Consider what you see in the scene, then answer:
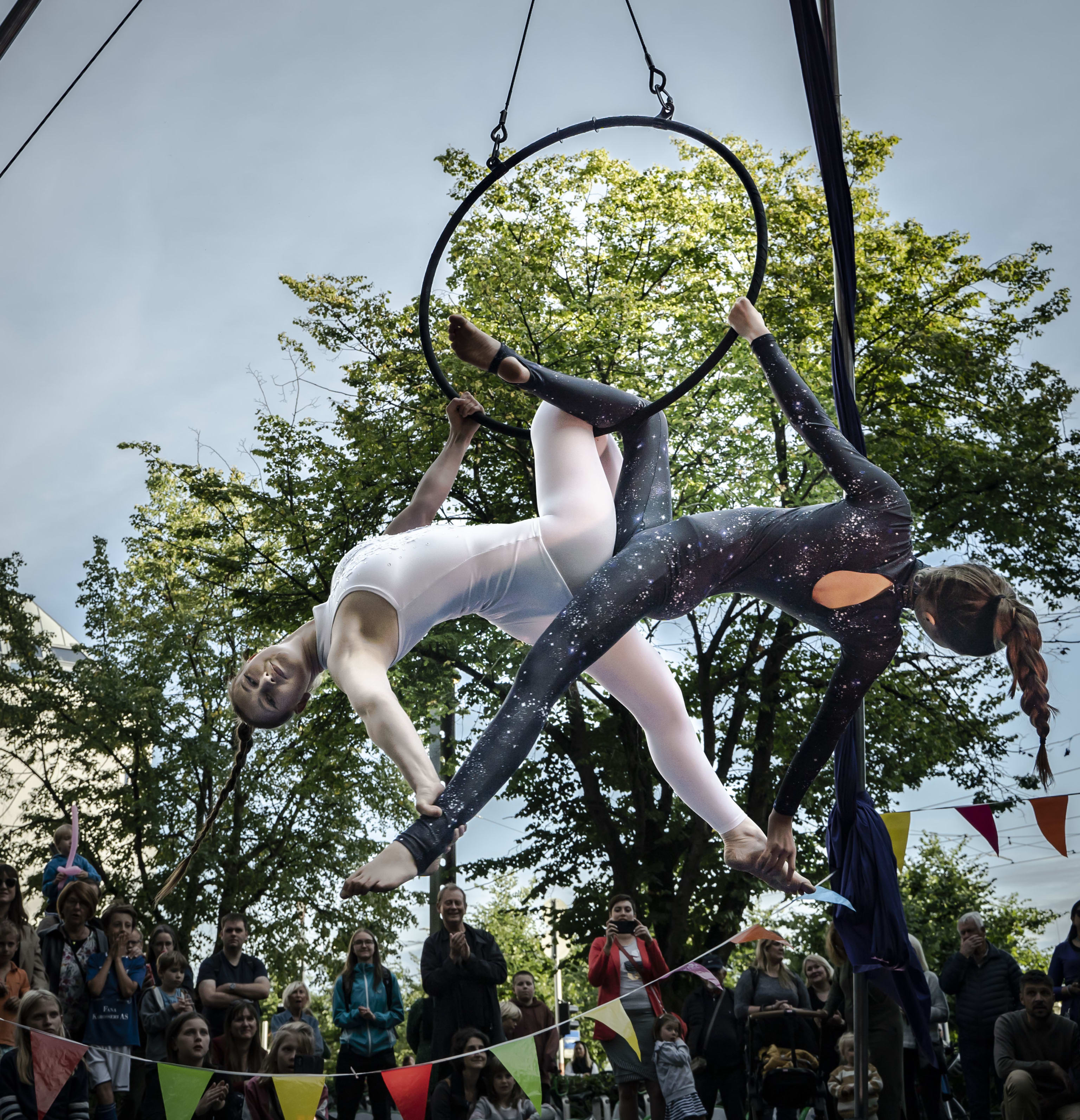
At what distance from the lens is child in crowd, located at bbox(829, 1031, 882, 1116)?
4453 millimetres

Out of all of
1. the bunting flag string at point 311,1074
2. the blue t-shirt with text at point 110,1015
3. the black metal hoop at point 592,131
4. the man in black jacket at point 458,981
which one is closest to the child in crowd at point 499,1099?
the man in black jacket at point 458,981

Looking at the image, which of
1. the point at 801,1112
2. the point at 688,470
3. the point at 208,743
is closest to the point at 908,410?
the point at 688,470

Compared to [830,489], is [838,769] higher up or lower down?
lower down

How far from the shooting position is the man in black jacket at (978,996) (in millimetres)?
5445

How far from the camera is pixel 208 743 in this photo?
42.6 feet

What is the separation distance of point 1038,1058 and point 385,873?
13.4 feet

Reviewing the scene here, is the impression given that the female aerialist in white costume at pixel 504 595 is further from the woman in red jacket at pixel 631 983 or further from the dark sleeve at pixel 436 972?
the dark sleeve at pixel 436 972

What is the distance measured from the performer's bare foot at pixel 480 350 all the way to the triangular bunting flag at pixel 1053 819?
7.49ft

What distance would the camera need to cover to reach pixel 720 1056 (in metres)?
5.27

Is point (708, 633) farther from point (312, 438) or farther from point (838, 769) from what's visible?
point (838, 769)

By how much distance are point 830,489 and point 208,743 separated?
7102 mm

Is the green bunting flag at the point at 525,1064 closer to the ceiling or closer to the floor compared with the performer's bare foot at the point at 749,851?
closer to the floor

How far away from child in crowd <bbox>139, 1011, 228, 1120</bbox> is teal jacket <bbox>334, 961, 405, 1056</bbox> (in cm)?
57

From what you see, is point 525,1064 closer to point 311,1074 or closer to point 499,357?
point 311,1074
